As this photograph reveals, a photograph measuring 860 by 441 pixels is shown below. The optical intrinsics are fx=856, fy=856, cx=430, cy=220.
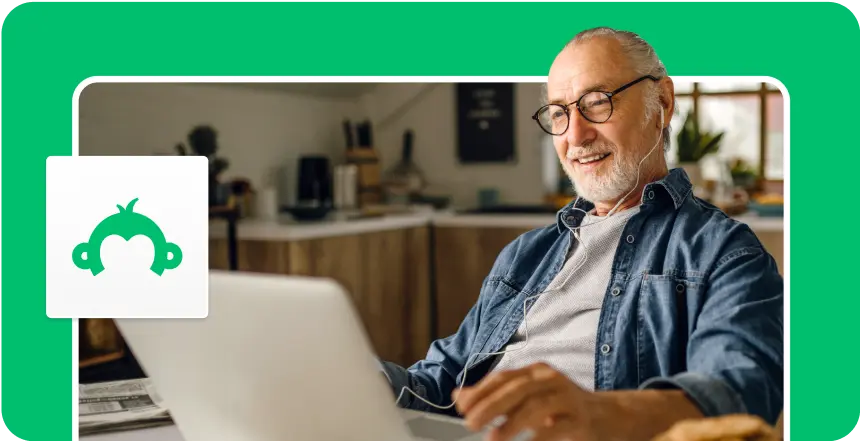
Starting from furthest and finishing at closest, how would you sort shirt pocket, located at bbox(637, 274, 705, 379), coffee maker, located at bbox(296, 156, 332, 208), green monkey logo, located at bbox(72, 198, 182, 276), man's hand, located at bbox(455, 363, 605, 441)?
coffee maker, located at bbox(296, 156, 332, 208) → green monkey logo, located at bbox(72, 198, 182, 276) → shirt pocket, located at bbox(637, 274, 705, 379) → man's hand, located at bbox(455, 363, 605, 441)

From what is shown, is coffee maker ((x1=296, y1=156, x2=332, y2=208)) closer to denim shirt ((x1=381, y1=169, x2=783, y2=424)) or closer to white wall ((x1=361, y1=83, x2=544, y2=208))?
white wall ((x1=361, y1=83, x2=544, y2=208))

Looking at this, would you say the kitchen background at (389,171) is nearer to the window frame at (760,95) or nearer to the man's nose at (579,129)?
the window frame at (760,95)

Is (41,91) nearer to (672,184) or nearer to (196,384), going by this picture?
(196,384)

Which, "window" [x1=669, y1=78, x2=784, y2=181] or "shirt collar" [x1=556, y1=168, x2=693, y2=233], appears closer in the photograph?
"shirt collar" [x1=556, y1=168, x2=693, y2=233]

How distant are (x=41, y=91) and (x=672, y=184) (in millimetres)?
928

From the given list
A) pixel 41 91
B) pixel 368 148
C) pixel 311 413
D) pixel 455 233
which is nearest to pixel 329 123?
pixel 368 148

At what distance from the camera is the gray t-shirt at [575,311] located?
3.61 feet

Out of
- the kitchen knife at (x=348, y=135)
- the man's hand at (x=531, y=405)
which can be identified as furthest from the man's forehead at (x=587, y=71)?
the man's hand at (x=531, y=405)

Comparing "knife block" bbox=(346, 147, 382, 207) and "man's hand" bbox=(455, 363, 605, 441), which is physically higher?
"knife block" bbox=(346, 147, 382, 207)

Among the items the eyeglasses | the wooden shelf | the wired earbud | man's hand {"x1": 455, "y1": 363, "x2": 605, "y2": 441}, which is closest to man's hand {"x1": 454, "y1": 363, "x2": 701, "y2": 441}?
man's hand {"x1": 455, "y1": 363, "x2": 605, "y2": 441}

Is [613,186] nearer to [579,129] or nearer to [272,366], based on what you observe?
[579,129]

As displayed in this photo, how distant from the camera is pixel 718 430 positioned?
36.9 inches

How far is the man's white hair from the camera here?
1117 mm

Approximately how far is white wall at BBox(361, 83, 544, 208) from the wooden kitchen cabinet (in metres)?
0.10
